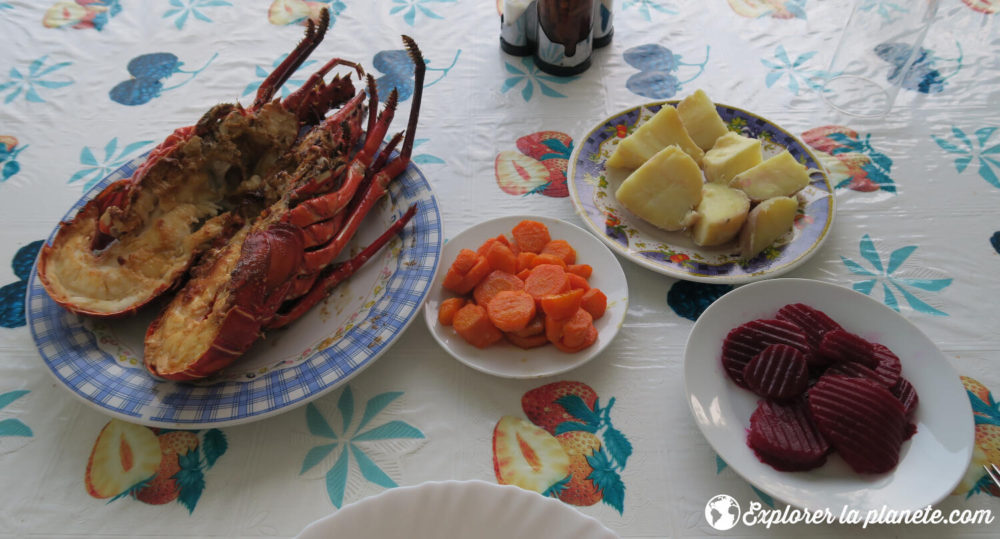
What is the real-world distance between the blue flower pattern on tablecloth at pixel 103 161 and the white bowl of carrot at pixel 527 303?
905mm

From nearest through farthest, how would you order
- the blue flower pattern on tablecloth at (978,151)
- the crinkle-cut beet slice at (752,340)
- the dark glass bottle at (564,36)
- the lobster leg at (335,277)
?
the crinkle-cut beet slice at (752,340)
the lobster leg at (335,277)
the blue flower pattern on tablecloth at (978,151)
the dark glass bottle at (564,36)

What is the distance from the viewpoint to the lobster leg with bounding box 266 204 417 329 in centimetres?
113

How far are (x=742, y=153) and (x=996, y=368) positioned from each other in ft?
1.98

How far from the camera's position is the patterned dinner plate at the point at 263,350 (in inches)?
38.5

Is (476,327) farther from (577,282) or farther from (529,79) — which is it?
(529,79)

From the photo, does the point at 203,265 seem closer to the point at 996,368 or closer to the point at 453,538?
the point at 453,538

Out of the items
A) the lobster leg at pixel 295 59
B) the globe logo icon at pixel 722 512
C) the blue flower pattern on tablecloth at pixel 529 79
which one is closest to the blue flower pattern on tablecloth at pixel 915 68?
the blue flower pattern on tablecloth at pixel 529 79

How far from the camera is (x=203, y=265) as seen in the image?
3.86 ft

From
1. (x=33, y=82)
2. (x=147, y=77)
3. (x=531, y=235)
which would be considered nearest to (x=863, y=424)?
(x=531, y=235)

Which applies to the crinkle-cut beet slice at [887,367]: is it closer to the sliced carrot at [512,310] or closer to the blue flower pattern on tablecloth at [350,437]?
the sliced carrot at [512,310]

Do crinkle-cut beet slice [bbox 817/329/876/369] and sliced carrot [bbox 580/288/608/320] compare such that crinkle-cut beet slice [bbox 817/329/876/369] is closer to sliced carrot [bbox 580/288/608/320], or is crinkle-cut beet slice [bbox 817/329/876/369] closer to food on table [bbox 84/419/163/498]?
sliced carrot [bbox 580/288/608/320]

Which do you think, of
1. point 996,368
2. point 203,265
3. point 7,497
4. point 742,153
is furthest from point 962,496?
point 7,497

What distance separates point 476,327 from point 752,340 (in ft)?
1.52

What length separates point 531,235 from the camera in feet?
4.03
